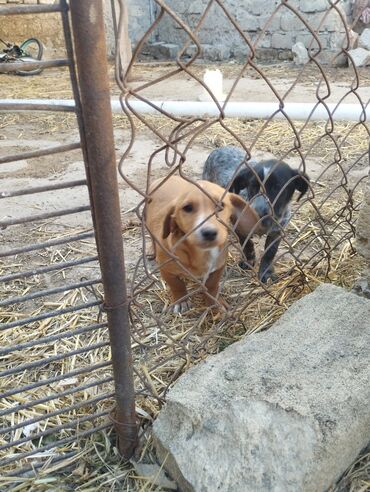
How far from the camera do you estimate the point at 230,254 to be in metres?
3.54

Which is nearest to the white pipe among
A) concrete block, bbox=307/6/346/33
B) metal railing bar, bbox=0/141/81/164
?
metal railing bar, bbox=0/141/81/164

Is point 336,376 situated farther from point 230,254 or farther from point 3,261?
point 3,261

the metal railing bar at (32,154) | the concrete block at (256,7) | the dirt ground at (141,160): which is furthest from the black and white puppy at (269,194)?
the concrete block at (256,7)

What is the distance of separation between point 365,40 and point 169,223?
9196mm

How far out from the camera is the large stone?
1674 millimetres

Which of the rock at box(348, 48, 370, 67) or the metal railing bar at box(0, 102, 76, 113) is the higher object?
the metal railing bar at box(0, 102, 76, 113)

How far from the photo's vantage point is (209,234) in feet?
8.32

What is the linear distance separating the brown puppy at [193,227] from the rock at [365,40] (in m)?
8.52

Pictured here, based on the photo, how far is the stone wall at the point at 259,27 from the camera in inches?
398

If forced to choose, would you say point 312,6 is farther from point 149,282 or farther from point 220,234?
point 220,234

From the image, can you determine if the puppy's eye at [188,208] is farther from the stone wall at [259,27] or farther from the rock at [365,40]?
the rock at [365,40]

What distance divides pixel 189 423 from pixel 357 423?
22.6 inches

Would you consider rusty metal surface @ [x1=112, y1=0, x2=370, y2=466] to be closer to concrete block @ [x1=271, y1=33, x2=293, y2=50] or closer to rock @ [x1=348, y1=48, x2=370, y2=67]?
rock @ [x1=348, y1=48, x2=370, y2=67]

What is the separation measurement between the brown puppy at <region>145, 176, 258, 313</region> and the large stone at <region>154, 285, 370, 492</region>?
0.52m
